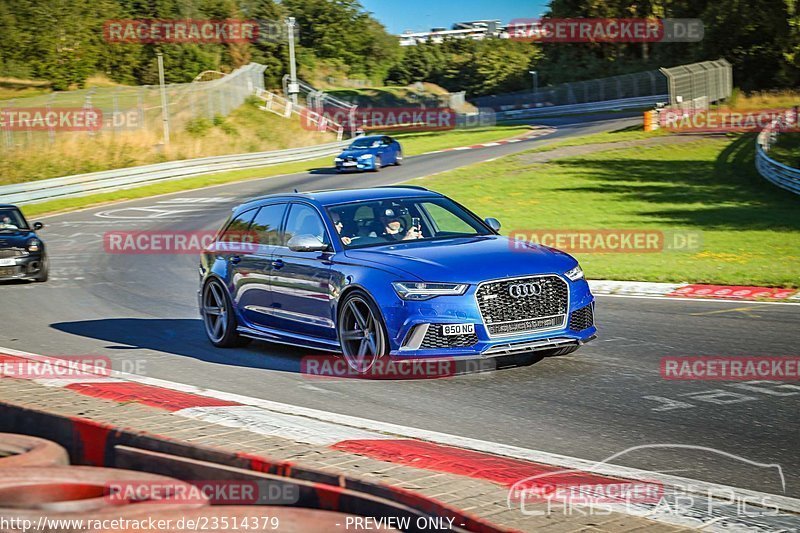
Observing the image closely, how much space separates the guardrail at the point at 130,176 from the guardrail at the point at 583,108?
32.9m

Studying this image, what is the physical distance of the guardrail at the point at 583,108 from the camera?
249ft

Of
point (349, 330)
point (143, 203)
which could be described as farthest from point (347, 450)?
point (143, 203)

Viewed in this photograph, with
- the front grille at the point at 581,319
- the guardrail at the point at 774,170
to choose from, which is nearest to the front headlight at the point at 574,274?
the front grille at the point at 581,319

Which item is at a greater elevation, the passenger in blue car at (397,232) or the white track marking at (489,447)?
the passenger in blue car at (397,232)

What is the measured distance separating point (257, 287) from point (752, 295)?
6.84m

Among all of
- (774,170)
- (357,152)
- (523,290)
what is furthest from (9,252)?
(357,152)

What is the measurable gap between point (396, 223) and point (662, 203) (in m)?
19.7

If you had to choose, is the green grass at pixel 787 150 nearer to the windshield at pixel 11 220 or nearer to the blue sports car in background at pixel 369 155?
the blue sports car in background at pixel 369 155

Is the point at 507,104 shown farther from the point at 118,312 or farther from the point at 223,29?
the point at 118,312

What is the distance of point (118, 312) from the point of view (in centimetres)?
1482

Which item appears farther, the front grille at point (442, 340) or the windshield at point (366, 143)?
the windshield at point (366, 143)

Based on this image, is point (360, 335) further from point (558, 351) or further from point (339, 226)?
point (558, 351)

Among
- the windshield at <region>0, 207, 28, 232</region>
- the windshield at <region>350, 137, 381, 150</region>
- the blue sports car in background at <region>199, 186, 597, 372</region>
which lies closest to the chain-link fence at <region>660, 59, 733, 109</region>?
the windshield at <region>350, 137, 381, 150</region>

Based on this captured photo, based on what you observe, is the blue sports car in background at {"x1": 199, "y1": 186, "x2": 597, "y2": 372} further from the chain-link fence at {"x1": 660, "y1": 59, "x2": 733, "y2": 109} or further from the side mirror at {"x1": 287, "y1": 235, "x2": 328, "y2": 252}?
the chain-link fence at {"x1": 660, "y1": 59, "x2": 733, "y2": 109}
